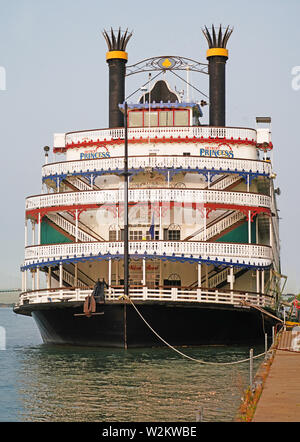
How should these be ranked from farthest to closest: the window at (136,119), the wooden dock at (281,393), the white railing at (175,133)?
1. the window at (136,119)
2. the white railing at (175,133)
3. the wooden dock at (281,393)

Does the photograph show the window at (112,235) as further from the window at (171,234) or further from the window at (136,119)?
the window at (136,119)

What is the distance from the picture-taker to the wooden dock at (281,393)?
49.4 feet

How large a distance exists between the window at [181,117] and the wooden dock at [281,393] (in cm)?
1913

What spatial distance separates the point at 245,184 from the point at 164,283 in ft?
21.4

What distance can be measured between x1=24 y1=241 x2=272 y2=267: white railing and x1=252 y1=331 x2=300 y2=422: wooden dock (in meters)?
9.61

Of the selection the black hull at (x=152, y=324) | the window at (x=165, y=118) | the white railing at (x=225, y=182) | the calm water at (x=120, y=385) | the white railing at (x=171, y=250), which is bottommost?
the calm water at (x=120, y=385)

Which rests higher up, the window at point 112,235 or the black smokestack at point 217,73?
the black smokestack at point 217,73

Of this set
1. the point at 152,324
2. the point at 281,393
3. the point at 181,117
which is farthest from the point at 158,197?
the point at 281,393

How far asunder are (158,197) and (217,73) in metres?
13.0

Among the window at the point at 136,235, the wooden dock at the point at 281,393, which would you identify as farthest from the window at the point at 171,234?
the wooden dock at the point at 281,393

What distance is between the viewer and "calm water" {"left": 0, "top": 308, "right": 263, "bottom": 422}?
19.3m

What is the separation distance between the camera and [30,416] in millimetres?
19172
